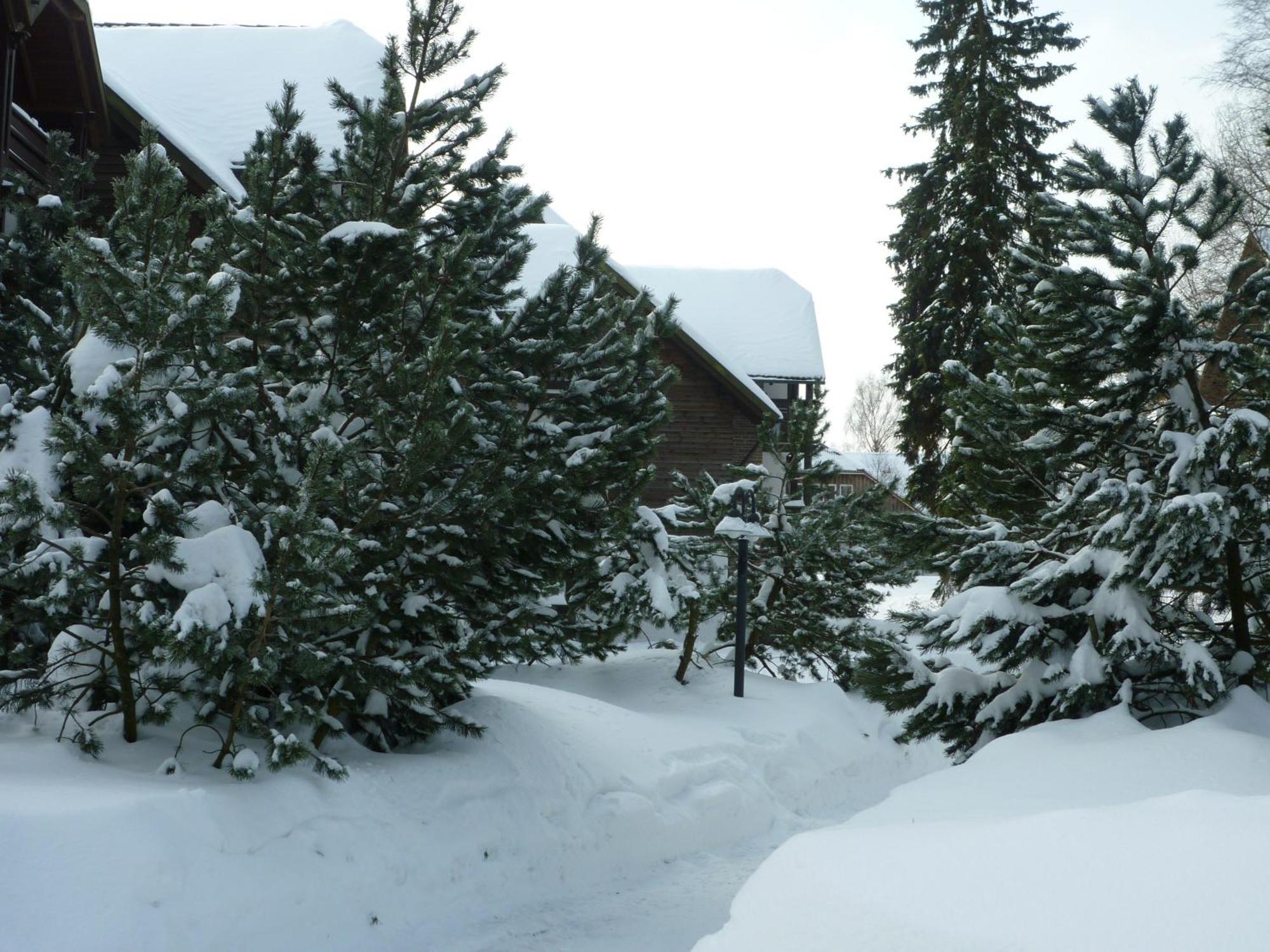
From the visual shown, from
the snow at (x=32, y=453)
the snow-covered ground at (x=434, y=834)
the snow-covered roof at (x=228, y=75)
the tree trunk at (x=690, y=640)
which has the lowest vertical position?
the snow-covered ground at (x=434, y=834)

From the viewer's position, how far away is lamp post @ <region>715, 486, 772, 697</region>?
455 inches

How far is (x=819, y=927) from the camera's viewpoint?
3342 mm

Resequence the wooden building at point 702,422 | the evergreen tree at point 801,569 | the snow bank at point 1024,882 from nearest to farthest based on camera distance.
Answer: the snow bank at point 1024,882 < the evergreen tree at point 801,569 < the wooden building at point 702,422

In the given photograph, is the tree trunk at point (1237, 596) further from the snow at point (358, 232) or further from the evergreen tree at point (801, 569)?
the snow at point (358, 232)

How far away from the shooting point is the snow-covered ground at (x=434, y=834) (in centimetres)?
483

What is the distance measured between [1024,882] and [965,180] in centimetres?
1903

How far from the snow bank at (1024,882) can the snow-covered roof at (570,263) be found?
1306 centimetres

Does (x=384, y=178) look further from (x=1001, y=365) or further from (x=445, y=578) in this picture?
(x=1001, y=365)

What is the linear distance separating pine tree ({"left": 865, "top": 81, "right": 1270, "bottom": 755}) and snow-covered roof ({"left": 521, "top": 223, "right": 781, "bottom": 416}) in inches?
368

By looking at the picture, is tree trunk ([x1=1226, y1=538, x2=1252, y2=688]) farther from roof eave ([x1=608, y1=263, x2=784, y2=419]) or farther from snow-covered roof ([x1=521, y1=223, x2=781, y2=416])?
roof eave ([x1=608, y1=263, x2=784, y2=419])

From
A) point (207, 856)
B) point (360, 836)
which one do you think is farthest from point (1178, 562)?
point (207, 856)

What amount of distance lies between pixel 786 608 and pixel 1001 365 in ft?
15.7

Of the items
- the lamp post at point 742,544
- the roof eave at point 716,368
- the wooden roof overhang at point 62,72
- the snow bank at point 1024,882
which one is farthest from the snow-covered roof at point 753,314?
the snow bank at point 1024,882

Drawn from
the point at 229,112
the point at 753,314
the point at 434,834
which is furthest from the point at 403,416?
the point at 753,314
